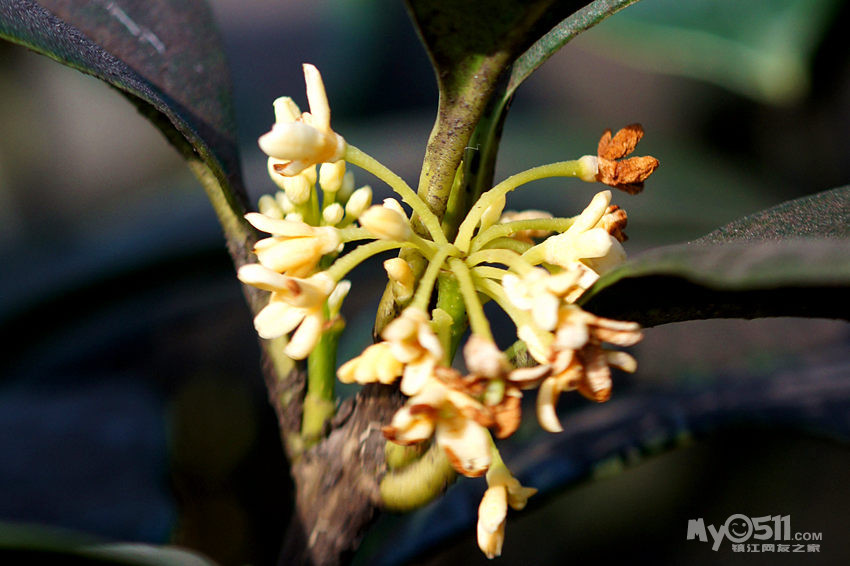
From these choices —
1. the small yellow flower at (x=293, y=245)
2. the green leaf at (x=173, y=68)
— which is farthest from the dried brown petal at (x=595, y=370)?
the green leaf at (x=173, y=68)

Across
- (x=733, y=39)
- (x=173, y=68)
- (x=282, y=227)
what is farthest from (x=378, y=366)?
(x=733, y=39)

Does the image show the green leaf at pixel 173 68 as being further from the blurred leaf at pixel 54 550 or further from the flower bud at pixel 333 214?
the blurred leaf at pixel 54 550

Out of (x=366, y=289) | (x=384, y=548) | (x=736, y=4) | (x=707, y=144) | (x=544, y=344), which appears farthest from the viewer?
(x=707, y=144)

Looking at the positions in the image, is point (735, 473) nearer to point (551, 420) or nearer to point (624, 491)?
point (624, 491)

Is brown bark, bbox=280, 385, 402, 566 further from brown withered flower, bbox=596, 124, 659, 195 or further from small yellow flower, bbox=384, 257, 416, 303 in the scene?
brown withered flower, bbox=596, 124, 659, 195

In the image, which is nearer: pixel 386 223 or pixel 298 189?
pixel 386 223

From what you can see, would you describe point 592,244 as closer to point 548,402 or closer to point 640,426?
point 548,402

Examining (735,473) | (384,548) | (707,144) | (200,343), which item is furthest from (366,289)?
(707,144)
